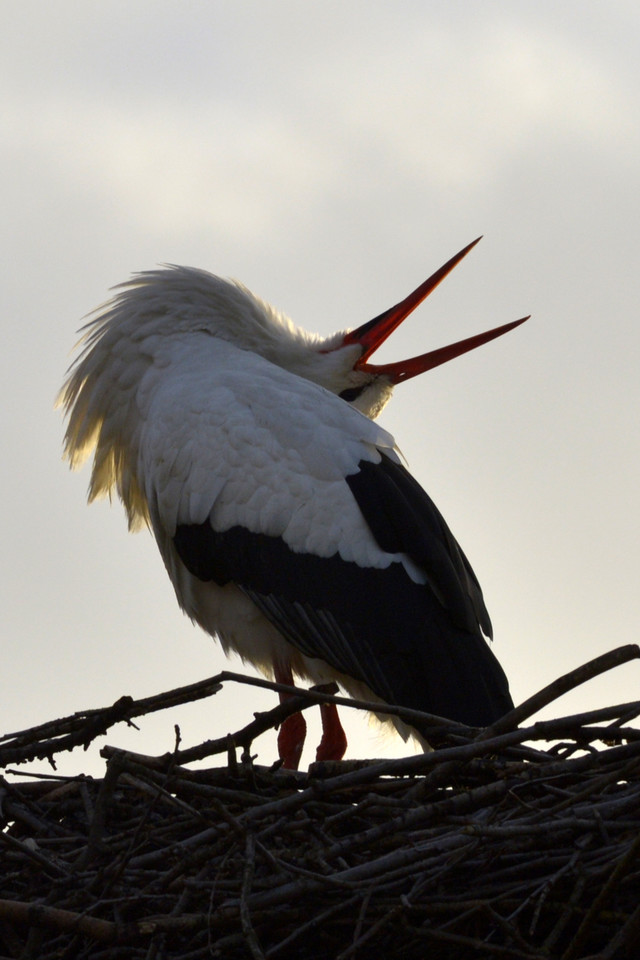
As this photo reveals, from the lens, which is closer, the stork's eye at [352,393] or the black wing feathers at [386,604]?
the black wing feathers at [386,604]

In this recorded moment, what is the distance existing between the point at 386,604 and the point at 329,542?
0.82 feet

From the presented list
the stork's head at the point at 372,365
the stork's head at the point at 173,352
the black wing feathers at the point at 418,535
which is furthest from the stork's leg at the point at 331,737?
the stork's head at the point at 372,365

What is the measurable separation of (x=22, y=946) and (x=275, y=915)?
1.79 feet

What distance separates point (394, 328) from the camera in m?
5.73

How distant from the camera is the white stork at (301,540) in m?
4.23

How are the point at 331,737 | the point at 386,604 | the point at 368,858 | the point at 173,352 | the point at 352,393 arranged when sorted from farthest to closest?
the point at 352,393 < the point at 173,352 < the point at 331,737 < the point at 386,604 < the point at 368,858

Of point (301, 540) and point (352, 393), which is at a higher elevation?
point (352, 393)

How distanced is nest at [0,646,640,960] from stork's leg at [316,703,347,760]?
1.57 m

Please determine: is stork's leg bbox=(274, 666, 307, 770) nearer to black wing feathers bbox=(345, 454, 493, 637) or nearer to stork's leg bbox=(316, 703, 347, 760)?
stork's leg bbox=(316, 703, 347, 760)

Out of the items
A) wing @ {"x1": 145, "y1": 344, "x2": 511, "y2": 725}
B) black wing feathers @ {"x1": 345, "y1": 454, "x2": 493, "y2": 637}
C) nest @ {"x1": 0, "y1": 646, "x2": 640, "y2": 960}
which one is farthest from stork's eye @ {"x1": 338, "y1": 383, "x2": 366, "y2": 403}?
nest @ {"x1": 0, "y1": 646, "x2": 640, "y2": 960}

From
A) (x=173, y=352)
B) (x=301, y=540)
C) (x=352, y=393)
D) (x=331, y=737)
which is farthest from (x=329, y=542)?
(x=352, y=393)

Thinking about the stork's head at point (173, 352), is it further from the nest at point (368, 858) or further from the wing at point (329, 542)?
the nest at point (368, 858)

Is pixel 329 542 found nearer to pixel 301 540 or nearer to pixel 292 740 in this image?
pixel 301 540

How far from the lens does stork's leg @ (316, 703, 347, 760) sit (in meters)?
4.73
